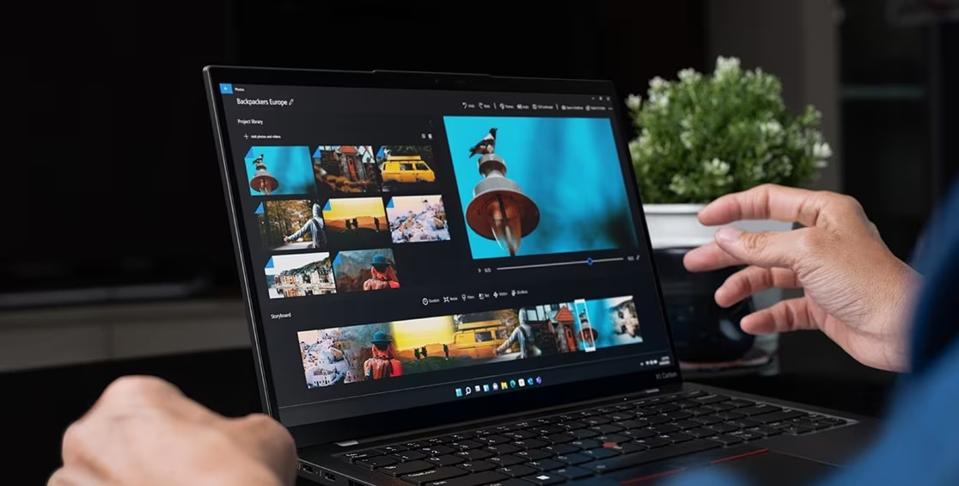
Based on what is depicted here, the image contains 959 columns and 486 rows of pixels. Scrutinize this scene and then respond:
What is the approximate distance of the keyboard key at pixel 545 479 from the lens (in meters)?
0.73

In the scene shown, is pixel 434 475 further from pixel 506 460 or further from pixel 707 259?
pixel 707 259

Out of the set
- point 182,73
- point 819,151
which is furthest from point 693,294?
point 182,73

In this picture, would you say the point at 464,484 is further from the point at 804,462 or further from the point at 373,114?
the point at 373,114

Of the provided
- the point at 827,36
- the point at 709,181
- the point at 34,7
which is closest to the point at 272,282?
the point at 709,181

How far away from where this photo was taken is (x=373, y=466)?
773 millimetres

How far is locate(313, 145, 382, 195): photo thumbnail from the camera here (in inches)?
36.0

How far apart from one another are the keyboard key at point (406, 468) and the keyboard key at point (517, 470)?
0.05m

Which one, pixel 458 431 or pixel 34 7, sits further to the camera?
pixel 34 7

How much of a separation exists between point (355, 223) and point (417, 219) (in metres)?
0.06

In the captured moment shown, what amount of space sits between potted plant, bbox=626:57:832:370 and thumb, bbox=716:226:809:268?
142 millimetres

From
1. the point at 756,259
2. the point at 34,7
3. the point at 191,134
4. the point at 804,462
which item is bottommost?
the point at 804,462

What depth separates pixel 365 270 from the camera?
0.91 meters

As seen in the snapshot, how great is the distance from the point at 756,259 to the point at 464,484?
0.43m

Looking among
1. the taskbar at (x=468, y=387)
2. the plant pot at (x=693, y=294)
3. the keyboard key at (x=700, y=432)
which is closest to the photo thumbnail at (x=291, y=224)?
the taskbar at (x=468, y=387)
